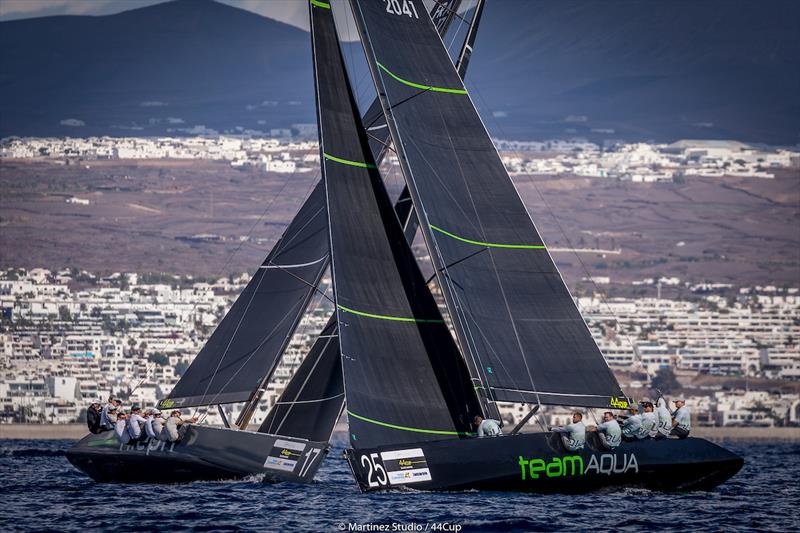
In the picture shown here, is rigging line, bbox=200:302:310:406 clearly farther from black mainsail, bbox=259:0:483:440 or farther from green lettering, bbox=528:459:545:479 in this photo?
green lettering, bbox=528:459:545:479

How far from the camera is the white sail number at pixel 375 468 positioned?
24188 millimetres

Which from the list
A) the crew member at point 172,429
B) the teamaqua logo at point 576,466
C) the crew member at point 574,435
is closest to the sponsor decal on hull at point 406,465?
the teamaqua logo at point 576,466

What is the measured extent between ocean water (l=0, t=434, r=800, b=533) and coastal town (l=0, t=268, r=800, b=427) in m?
52.0

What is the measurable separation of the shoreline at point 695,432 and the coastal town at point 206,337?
11.2ft

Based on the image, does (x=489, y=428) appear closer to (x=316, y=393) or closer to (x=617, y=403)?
(x=617, y=403)

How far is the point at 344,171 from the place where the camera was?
25.9 meters

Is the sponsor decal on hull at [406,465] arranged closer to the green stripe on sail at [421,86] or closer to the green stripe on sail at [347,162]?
the green stripe on sail at [347,162]

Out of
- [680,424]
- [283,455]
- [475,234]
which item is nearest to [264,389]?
[283,455]

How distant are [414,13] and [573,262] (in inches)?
6296

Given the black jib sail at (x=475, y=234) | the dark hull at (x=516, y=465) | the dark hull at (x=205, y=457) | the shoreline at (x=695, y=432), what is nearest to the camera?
the dark hull at (x=516, y=465)

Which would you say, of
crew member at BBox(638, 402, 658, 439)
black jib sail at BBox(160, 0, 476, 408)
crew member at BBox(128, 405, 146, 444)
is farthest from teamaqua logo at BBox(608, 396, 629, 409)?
crew member at BBox(128, 405, 146, 444)

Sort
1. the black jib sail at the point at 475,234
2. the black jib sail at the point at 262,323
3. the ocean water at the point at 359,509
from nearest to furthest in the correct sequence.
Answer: the ocean water at the point at 359,509, the black jib sail at the point at 475,234, the black jib sail at the point at 262,323

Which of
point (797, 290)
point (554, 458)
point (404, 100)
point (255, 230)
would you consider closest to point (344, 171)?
point (404, 100)

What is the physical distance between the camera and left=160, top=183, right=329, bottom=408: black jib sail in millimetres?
29492
